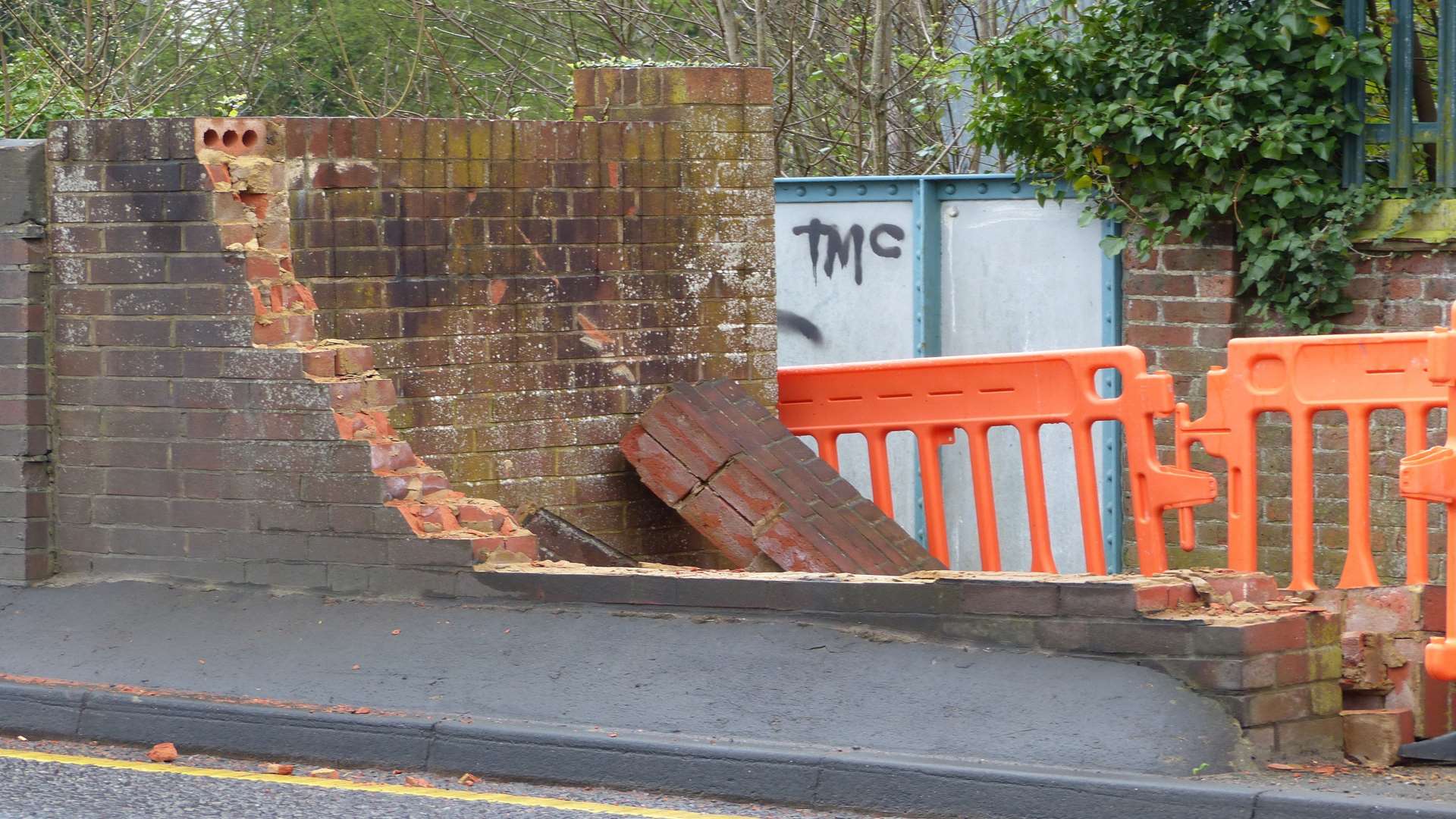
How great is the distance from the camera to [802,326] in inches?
392

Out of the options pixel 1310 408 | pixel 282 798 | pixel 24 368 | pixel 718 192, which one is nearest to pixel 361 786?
pixel 282 798

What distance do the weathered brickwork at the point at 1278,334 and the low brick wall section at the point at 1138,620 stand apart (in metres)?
2.87

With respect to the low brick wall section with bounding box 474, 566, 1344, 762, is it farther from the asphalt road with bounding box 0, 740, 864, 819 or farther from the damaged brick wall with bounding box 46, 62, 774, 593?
the damaged brick wall with bounding box 46, 62, 774, 593

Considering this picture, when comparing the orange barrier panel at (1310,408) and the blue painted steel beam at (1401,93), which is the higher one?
the blue painted steel beam at (1401,93)

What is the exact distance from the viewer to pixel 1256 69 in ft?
27.9

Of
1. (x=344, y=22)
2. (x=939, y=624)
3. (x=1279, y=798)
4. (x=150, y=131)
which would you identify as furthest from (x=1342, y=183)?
(x=344, y=22)

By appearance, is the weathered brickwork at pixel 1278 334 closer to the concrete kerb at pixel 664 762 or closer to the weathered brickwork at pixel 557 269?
the weathered brickwork at pixel 557 269

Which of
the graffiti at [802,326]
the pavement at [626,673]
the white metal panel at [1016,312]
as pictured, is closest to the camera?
the pavement at [626,673]

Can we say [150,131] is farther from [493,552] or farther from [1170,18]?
[1170,18]

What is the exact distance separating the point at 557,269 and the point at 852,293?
9.43 ft

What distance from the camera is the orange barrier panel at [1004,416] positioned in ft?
24.6

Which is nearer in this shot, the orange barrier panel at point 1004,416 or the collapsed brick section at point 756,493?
the collapsed brick section at point 756,493

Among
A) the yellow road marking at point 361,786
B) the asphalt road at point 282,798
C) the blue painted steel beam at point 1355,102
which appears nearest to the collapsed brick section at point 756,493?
the asphalt road at point 282,798

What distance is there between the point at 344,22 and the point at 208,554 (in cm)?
830
